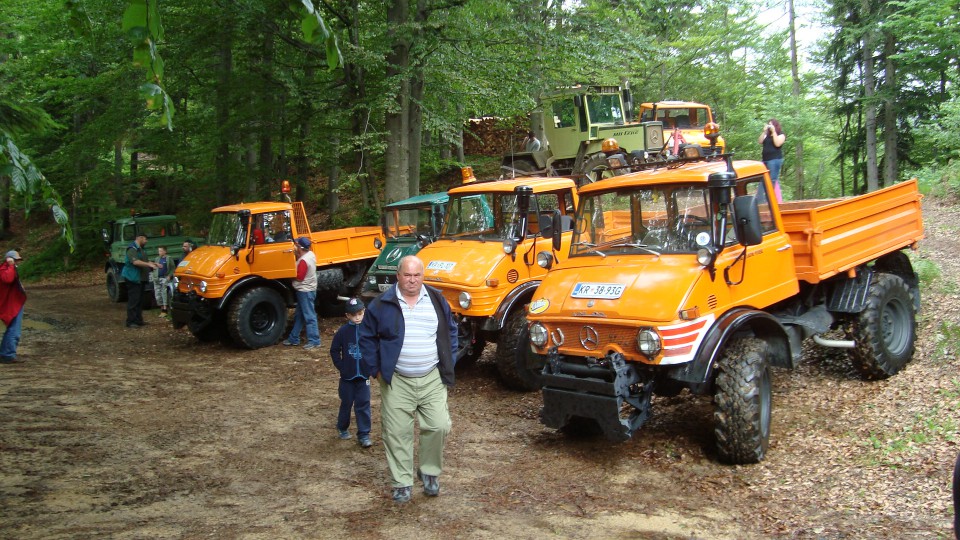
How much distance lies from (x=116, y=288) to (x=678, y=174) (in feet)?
51.6

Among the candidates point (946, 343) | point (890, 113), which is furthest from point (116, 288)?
point (890, 113)

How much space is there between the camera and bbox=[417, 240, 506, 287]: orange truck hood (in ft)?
26.5

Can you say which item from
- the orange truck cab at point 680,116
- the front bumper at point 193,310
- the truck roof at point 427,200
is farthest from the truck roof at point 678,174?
the orange truck cab at point 680,116

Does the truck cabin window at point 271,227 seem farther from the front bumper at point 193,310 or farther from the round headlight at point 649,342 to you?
the round headlight at point 649,342

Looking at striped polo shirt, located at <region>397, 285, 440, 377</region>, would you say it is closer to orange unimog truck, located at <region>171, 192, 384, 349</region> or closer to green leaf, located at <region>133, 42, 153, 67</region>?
green leaf, located at <region>133, 42, 153, 67</region>

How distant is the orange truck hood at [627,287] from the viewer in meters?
5.48

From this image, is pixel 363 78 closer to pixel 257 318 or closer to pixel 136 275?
pixel 257 318

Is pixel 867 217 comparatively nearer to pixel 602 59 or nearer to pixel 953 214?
pixel 602 59

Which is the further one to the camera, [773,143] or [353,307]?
[773,143]

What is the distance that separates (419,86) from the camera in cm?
1480

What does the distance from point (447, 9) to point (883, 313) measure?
10322 millimetres

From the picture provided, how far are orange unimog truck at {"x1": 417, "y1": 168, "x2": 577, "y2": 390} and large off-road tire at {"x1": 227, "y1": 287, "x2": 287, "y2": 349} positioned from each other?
3.81m

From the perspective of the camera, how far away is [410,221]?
11695 millimetres

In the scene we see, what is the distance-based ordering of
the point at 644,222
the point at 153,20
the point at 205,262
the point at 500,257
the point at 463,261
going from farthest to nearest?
the point at 205,262 → the point at 463,261 → the point at 500,257 → the point at 644,222 → the point at 153,20
